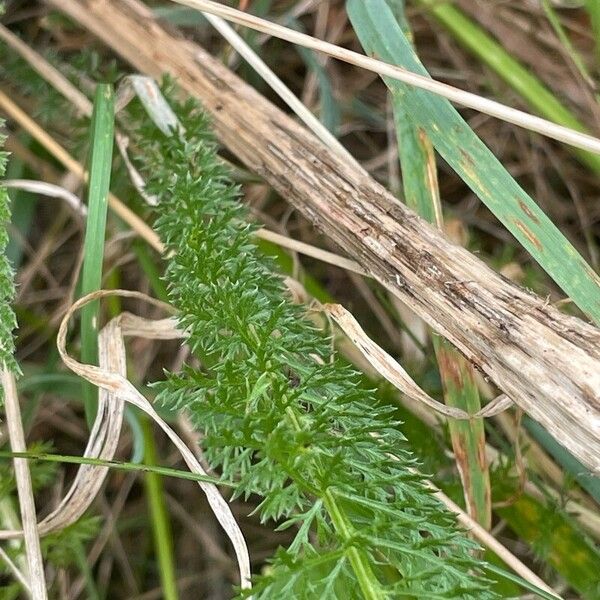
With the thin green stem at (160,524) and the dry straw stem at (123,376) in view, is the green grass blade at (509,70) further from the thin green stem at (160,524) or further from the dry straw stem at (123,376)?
the thin green stem at (160,524)

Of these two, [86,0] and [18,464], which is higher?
[86,0]

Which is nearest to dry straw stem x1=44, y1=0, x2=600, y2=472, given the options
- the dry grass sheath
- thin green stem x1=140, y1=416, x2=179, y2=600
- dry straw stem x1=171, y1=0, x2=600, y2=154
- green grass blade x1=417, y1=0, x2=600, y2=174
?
the dry grass sheath

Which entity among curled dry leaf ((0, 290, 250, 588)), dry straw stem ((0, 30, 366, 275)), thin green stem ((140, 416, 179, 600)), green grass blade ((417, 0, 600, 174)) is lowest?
thin green stem ((140, 416, 179, 600))

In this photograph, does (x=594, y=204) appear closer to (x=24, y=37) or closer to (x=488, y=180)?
(x=488, y=180)

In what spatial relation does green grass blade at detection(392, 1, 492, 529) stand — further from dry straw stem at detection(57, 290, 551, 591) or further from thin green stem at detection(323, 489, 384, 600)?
thin green stem at detection(323, 489, 384, 600)

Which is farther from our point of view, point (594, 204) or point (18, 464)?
point (594, 204)

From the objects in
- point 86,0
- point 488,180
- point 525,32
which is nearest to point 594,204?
point 525,32

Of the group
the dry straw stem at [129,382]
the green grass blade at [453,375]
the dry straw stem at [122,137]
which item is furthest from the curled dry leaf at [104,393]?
the green grass blade at [453,375]
